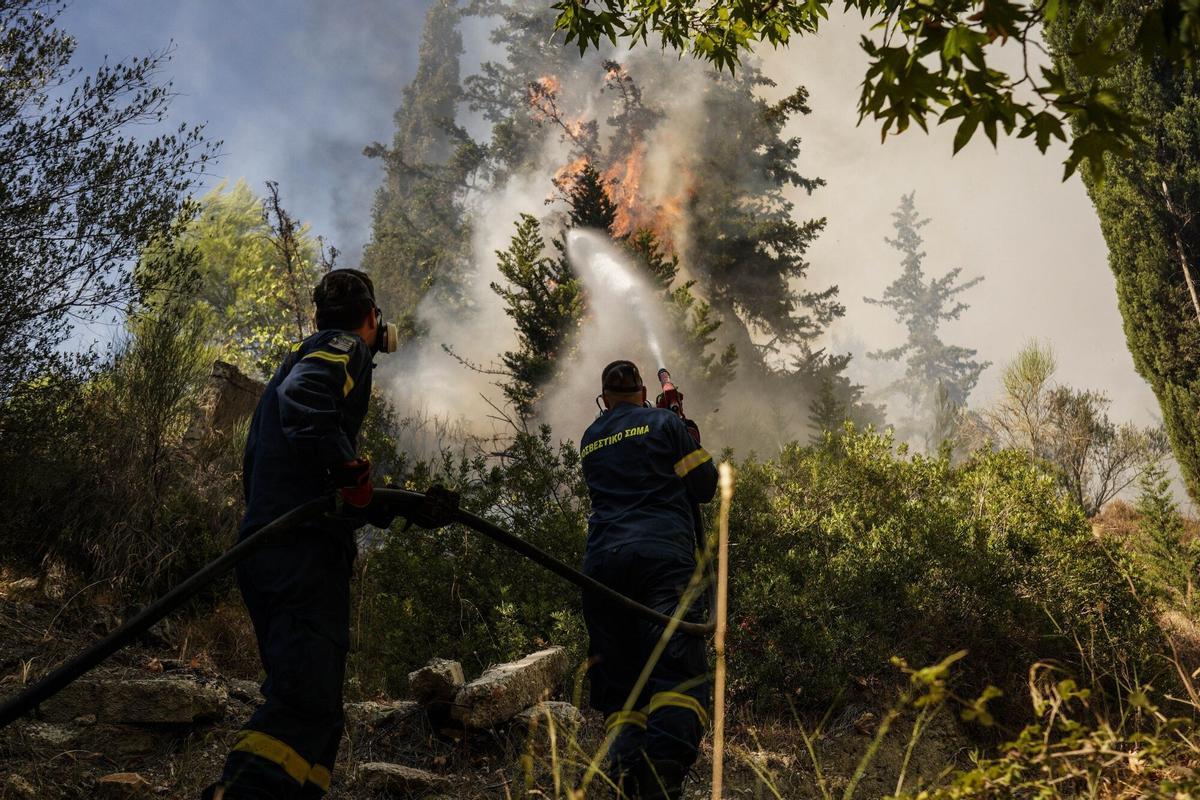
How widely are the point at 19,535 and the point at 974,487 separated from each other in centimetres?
855

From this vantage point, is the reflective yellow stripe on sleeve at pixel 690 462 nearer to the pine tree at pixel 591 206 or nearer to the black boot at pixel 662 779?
the black boot at pixel 662 779

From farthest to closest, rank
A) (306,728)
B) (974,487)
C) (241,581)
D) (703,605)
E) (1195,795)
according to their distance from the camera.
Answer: (974,487) < (703,605) < (241,581) < (306,728) < (1195,795)

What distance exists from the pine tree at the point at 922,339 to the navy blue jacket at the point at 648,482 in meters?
53.4

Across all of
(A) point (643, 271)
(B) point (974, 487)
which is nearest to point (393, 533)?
(B) point (974, 487)

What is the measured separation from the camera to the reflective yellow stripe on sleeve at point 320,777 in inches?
105

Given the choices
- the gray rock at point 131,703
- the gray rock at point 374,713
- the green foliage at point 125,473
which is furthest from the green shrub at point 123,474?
the gray rock at point 374,713

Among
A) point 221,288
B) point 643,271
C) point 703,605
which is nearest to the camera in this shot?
point 703,605

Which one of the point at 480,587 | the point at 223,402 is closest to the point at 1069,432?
the point at 480,587

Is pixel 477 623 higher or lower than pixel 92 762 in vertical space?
higher

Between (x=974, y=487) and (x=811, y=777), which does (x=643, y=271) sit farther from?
(x=811, y=777)

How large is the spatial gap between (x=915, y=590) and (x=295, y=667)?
4.91 meters

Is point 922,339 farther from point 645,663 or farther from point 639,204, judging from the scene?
point 645,663


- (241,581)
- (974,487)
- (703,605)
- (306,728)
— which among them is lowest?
(306,728)

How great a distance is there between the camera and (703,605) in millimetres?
3594
